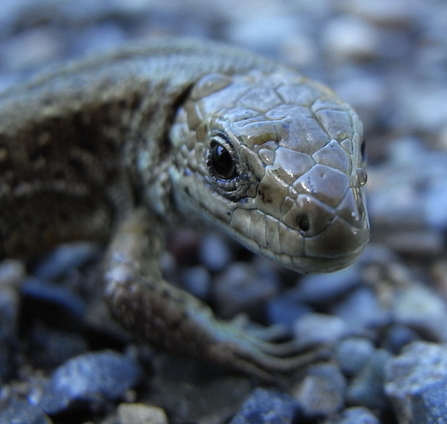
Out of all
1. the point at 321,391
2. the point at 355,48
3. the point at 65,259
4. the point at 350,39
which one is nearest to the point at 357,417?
the point at 321,391

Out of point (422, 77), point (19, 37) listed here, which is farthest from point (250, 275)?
point (19, 37)

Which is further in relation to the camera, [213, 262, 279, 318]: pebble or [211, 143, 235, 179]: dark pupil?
[213, 262, 279, 318]: pebble

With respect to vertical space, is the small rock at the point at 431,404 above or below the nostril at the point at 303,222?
below

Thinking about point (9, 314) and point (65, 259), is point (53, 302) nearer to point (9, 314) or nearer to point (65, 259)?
point (9, 314)

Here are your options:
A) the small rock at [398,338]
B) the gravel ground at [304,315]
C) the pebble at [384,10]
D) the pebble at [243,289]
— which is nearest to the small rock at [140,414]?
the gravel ground at [304,315]

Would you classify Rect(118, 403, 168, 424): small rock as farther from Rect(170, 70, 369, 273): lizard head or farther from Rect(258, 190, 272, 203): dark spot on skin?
Rect(258, 190, 272, 203): dark spot on skin

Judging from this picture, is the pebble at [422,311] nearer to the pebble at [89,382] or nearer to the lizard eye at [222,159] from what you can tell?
the lizard eye at [222,159]

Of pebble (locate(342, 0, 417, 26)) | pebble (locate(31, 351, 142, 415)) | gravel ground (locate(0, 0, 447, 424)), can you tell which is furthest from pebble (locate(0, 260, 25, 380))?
pebble (locate(342, 0, 417, 26))
